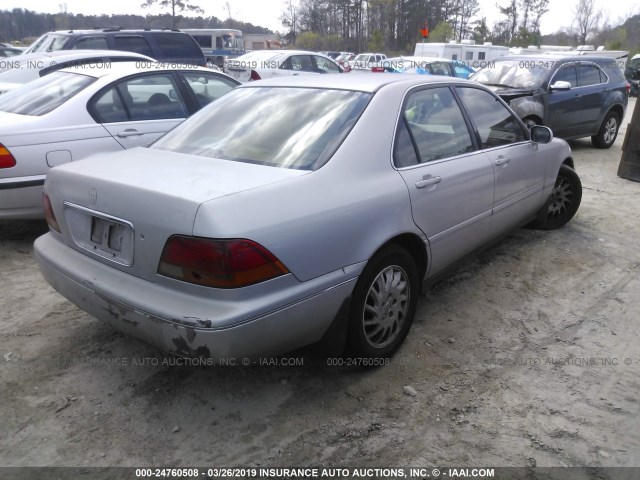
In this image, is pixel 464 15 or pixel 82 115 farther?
pixel 464 15

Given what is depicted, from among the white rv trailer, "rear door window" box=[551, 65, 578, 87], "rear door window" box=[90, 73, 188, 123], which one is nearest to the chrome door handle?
"rear door window" box=[90, 73, 188, 123]

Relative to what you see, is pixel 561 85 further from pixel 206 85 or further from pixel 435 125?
pixel 435 125

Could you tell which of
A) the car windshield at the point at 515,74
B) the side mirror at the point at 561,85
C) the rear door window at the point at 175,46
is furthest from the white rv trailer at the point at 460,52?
the side mirror at the point at 561,85

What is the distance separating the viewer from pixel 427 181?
3070mm

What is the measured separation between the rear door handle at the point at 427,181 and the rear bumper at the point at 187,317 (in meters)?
0.78

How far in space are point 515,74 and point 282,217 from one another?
8.20m

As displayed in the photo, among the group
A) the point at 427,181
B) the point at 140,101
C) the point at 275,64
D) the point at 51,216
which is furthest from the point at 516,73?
the point at 51,216

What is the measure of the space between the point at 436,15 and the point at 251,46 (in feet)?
75.2

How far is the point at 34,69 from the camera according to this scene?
862cm

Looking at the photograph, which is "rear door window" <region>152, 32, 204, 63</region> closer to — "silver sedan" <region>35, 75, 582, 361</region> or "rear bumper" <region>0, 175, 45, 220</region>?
"rear bumper" <region>0, 175, 45, 220</region>

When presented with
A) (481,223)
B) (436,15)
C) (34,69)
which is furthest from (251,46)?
(481,223)

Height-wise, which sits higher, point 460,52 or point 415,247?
point 460,52

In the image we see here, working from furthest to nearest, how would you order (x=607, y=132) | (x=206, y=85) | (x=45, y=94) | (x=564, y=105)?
(x=607, y=132) < (x=564, y=105) < (x=206, y=85) < (x=45, y=94)

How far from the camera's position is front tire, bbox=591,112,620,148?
9945mm
